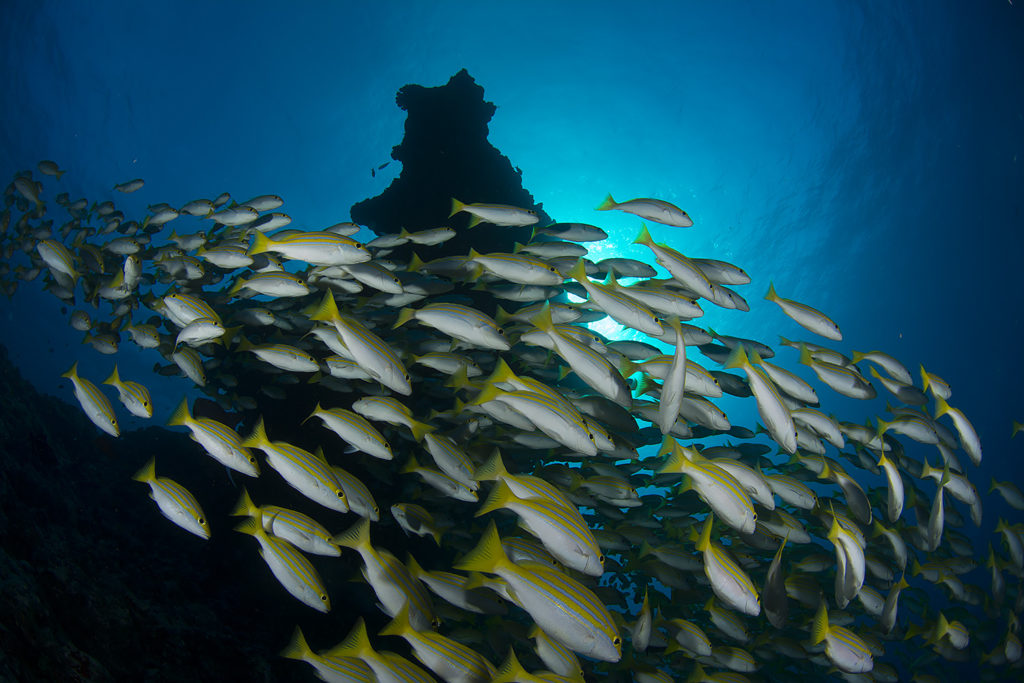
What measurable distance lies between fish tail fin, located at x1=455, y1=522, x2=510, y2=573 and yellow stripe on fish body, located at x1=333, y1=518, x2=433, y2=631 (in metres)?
0.98

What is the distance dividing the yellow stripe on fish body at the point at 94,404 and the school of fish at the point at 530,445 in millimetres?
24

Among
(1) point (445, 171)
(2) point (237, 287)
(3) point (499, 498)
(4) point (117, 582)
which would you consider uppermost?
(1) point (445, 171)

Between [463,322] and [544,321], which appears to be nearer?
[544,321]

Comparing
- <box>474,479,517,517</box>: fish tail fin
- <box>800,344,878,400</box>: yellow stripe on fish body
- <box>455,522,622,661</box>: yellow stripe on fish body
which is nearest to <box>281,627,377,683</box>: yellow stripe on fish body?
<box>455,522,622,661</box>: yellow stripe on fish body

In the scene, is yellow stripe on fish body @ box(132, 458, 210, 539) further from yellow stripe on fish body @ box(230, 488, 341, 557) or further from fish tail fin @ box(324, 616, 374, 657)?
fish tail fin @ box(324, 616, 374, 657)

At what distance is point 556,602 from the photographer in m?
2.43

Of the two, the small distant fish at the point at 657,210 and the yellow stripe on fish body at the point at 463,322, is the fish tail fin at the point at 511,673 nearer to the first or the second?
the yellow stripe on fish body at the point at 463,322

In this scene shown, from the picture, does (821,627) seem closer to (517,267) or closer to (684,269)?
(684,269)

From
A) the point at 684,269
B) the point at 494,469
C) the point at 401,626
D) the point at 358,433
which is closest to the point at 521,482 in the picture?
the point at 494,469

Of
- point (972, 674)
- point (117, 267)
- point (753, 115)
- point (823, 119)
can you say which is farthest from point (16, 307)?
point (972, 674)

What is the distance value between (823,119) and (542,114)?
46.6ft

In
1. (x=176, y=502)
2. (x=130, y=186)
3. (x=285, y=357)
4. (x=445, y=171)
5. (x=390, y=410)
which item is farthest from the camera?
(x=445, y=171)

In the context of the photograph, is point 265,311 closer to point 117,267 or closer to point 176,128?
point 117,267

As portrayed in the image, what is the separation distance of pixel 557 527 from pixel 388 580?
4.86 ft
